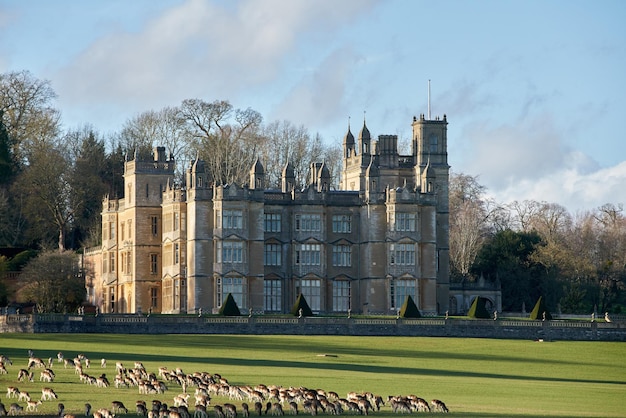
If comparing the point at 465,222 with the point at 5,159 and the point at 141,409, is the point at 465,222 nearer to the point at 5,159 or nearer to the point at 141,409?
the point at 5,159

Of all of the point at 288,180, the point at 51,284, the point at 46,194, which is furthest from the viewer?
the point at 46,194

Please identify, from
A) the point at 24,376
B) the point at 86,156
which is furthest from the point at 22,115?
the point at 24,376

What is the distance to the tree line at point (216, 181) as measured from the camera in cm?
11144

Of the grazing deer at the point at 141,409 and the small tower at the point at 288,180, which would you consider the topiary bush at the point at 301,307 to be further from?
the grazing deer at the point at 141,409

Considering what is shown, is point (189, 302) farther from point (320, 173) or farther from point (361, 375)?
point (361, 375)

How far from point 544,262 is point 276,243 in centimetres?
2202

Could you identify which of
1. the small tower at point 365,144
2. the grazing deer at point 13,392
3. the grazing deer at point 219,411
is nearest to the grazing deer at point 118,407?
the grazing deer at point 219,411

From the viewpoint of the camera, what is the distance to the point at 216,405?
47.8 metres

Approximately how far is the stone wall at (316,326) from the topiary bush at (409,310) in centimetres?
264

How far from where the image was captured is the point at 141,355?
235 ft

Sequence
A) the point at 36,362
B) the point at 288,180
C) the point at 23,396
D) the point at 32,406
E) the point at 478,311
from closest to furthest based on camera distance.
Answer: the point at 32,406
the point at 23,396
the point at 36,362
the point at 478,311
the point at 288,180

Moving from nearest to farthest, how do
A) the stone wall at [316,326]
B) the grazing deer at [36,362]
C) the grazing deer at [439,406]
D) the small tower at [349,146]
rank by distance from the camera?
the grazing deer at [439,406]
the grazing deer at [36,362]
the stone wall at [316,326]
the small tower at [349,146]

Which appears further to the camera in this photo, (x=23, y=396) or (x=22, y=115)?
(x=22, y=115)

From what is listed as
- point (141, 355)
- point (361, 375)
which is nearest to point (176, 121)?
point (141, 355)
